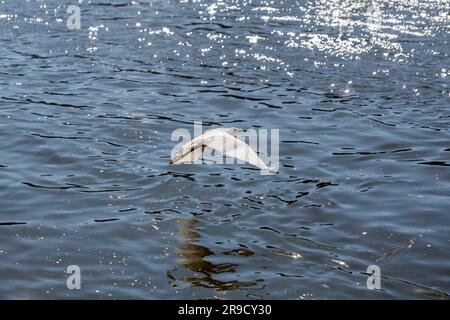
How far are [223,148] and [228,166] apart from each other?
2224 mm

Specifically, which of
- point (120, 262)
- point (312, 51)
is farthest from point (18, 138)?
point (312, 51)

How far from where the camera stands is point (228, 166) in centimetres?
1126

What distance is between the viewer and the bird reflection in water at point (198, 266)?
8102 mm

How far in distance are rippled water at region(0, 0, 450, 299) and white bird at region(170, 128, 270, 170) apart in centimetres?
77

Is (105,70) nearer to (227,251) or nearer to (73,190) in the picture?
(73,190)

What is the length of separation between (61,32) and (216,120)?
6588 millimetres

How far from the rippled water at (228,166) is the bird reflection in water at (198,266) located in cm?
3

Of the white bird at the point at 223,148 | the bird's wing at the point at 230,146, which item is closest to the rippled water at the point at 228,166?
the white bird at the point at 223,148

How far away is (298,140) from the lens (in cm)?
1210

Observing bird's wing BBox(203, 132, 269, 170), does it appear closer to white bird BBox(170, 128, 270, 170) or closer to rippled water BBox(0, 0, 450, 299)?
white bird BBox(170, 128, 270, 170)

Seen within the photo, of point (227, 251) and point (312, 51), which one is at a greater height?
point (312, 51)

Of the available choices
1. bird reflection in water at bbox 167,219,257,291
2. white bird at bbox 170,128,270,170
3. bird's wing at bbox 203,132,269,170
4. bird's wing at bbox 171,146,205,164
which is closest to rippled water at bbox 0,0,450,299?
bird reflection in water at bbox 167,219,257,291

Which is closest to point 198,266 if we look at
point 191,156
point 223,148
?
point 223,148

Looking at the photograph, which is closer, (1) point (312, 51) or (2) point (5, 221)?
(2) point (5, 221)
